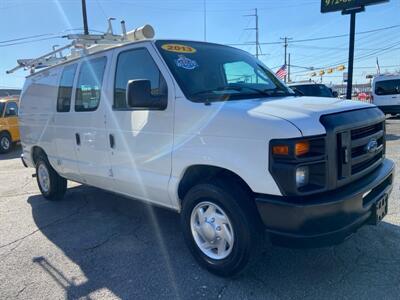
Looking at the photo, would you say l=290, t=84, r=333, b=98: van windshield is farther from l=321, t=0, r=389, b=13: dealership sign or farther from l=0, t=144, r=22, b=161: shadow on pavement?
l=0, t=144, r=22, b=161: shadow on pavement

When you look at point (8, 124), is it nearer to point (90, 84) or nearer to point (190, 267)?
point (90, 84)

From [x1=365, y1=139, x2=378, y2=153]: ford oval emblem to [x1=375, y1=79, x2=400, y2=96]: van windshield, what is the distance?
16173 millimetres

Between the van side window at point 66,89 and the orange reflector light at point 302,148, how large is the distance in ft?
11.5

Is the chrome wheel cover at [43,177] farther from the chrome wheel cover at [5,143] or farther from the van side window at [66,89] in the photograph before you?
the chrome wheel cover at [5,143]

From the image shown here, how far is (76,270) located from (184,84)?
6.91 ft

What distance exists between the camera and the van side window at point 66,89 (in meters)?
5.01

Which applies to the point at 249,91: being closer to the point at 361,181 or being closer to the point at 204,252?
the point at 361,181

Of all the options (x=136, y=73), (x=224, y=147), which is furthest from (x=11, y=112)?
(x=224, y=147)

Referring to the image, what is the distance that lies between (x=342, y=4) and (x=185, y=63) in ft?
33.2

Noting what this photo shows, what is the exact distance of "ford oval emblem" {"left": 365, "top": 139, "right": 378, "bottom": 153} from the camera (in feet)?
10.1

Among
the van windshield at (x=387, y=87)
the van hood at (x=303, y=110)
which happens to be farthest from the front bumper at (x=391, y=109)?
the van hood at (x=303, y=110)

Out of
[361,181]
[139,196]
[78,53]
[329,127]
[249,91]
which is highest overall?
[78,53]

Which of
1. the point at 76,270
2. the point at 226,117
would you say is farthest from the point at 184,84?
the point at 76,270

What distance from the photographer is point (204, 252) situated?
3.38 m
